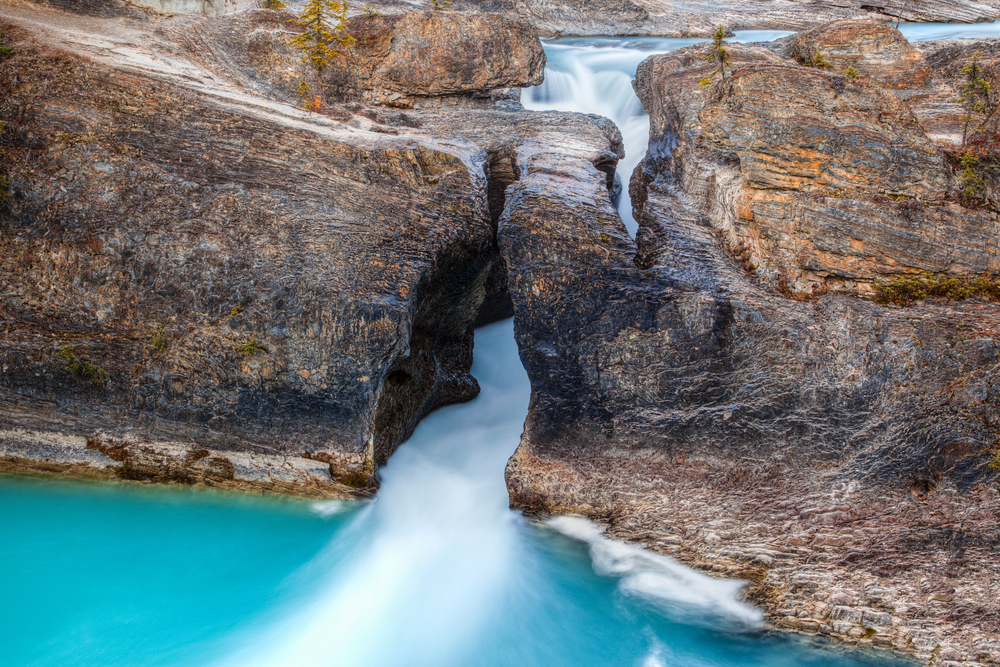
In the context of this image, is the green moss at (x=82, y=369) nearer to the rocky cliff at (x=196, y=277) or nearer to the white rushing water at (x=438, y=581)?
the rocky cliff at (x=196, y=277)

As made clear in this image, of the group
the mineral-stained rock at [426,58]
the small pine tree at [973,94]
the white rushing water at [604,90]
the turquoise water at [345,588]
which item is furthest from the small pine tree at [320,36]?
the small pine tree at [973,94]

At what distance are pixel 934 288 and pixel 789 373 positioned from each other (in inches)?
79.7

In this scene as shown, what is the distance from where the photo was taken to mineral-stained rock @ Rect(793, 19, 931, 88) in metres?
9.68

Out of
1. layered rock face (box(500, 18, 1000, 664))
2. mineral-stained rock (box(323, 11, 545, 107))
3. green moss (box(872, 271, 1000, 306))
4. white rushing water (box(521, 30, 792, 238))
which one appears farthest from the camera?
white rushing water (box(521, 30, 792, 238))

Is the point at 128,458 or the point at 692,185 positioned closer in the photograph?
the point at 128,458

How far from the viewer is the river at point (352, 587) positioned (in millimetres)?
6609

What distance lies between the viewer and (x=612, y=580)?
7359 mm

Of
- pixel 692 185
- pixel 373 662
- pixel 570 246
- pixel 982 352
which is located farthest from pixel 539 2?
pixel 373 662

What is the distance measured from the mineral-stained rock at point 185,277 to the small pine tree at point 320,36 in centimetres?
377

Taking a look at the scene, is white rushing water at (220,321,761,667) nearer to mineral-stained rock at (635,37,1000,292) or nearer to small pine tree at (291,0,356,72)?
mineral-stained rock at (635,37,1000,292)

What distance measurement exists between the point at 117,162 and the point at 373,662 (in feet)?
22.0

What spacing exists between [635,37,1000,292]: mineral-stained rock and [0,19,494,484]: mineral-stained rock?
3.88 meters

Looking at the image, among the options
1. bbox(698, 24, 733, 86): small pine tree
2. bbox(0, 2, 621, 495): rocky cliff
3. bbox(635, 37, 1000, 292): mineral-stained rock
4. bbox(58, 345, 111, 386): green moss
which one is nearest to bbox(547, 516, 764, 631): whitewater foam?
bbox(0, 2, 621, 495): rocky cliff

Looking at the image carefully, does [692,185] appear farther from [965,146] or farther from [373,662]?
[373,662]
